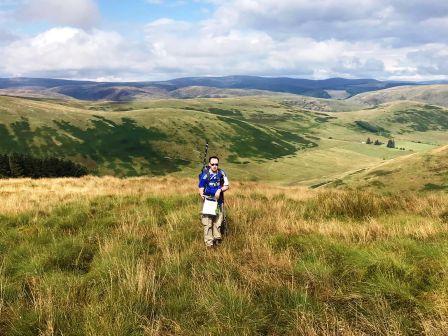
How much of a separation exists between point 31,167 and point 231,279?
86.3 meters

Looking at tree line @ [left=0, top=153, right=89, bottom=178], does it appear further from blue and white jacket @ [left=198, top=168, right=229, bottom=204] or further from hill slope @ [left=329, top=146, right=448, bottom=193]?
blue and white jacket @ [left=198, top=168, right=229, bottom=204]

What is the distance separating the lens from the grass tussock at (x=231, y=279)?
18.7 feet

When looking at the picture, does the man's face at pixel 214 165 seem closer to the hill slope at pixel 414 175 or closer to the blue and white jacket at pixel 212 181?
the blue and white jacket at pixel 212 181

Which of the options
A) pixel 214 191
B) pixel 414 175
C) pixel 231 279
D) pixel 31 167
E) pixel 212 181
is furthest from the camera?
pixel 31 167

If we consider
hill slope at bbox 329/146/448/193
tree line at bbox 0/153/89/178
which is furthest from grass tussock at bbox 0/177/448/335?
tree line at bbox 0/153/89/178

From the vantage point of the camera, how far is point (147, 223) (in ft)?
40.7

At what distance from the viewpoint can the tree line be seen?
75125 mm

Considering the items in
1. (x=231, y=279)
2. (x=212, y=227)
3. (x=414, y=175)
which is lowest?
(x=414, y=175)

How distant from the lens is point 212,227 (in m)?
10.5

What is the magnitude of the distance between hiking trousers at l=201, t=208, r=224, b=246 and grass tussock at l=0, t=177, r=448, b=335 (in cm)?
34

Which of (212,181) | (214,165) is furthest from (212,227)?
(214,165)

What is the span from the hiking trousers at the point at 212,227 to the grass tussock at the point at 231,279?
34 cm

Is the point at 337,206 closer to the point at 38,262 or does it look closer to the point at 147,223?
the point at 147,223

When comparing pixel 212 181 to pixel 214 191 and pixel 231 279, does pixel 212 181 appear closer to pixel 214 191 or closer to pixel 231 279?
pixel 214 191
